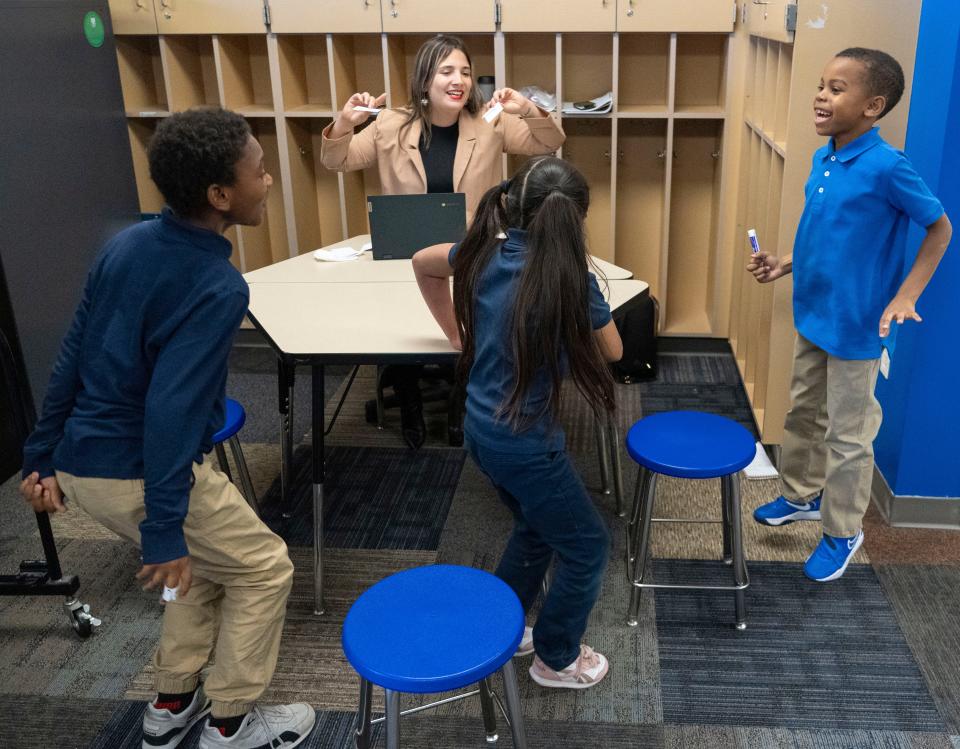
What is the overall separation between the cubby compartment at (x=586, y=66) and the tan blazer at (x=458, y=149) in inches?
40.9

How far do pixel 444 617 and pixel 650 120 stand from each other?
3283 millimetres

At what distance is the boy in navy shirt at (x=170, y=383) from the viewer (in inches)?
59.1

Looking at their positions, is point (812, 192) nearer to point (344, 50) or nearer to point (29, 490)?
point (29, 490)

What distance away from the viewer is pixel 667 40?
413 centimetres

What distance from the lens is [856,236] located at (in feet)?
7.53

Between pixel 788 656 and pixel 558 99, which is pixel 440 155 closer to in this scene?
pixel 558 99

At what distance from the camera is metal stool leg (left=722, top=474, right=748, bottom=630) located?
2.26 meters

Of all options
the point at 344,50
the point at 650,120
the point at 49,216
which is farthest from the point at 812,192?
the point at 49,216

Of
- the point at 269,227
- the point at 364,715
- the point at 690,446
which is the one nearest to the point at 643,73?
the point at 269,227

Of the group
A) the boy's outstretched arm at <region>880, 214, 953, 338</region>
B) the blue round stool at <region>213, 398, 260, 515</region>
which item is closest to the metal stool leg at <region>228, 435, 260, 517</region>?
the blue round stool at <region>213, 398, 260, 515</region>

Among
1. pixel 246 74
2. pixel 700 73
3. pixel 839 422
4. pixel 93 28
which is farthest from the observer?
pixel 246 74

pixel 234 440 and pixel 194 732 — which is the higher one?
pixel 234 440

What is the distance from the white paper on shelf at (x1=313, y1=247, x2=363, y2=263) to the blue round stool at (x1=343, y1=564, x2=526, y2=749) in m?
1.76

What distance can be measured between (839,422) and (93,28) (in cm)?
340
